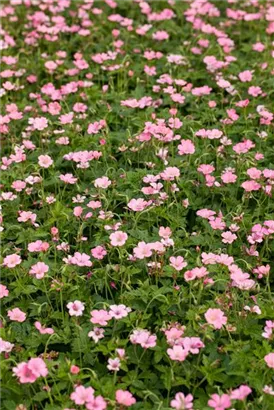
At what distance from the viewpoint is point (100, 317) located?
306cm

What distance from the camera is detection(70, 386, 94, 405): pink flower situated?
108 inches

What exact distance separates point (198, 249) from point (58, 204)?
0.83m

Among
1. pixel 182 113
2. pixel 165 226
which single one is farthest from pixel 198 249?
pixel 182 113

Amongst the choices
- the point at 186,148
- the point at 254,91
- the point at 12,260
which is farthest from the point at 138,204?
the point at 254,91

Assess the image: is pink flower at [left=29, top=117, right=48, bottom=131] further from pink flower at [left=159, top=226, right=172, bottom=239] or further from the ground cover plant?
pink flower at [left=159, top=226, right=172, bottom=239]

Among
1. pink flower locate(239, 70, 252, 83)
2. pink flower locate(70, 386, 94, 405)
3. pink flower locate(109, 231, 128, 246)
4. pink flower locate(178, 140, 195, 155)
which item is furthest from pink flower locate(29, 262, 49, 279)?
pink flower locate(239, 70, 252, 83)

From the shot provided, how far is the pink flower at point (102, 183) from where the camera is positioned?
3.83 meters

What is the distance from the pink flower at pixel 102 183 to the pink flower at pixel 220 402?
145 centimetres

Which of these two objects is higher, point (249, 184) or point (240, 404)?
point (249, 184)

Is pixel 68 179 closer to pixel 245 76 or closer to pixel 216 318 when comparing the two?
pixel 216 318

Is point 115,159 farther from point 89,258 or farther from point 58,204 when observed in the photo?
point 89,258

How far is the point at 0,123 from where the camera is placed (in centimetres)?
449

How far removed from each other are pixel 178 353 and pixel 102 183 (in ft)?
4.12

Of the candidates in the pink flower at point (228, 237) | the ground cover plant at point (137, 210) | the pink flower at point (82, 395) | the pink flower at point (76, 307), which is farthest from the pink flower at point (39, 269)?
the pink flower at point (228, 237)
